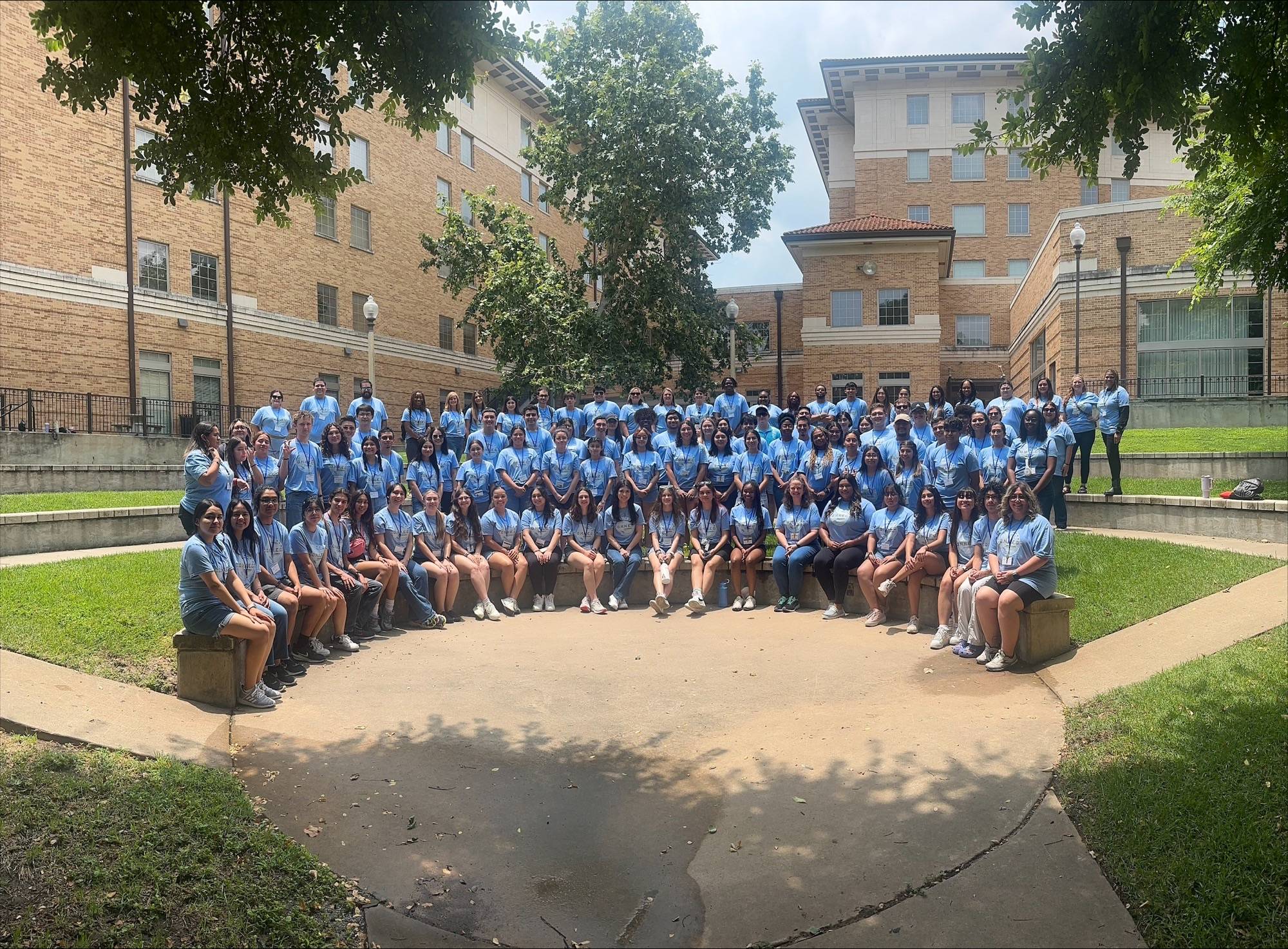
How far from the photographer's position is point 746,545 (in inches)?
477

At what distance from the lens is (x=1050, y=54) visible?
19.4 feet

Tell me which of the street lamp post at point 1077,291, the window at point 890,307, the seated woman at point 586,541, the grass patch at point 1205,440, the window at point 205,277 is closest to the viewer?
the seated woman at point 586,541

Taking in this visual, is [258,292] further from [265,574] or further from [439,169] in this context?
[265,574]

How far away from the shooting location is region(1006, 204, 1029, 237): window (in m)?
48.6

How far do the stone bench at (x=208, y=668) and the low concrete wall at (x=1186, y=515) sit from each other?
1284cm

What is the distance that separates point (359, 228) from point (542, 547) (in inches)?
1093

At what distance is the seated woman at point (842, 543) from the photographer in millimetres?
11125

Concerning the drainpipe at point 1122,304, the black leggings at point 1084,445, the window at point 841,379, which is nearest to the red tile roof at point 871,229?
the window at point 841,379

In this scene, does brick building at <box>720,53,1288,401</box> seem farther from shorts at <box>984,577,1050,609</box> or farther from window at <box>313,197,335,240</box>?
window at <box>313,197,335,240</box>

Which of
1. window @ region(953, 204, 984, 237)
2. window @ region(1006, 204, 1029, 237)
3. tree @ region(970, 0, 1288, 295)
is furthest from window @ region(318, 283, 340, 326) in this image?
window @ region(1006, 204, 1029, 237)

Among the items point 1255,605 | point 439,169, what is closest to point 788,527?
point 1255,605

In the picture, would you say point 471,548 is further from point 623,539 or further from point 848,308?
point 848,308

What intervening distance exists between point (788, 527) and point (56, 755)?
26.7 ft

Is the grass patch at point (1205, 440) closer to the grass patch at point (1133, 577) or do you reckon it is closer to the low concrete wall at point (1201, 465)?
the low concrete wall at point (1201, 465)
